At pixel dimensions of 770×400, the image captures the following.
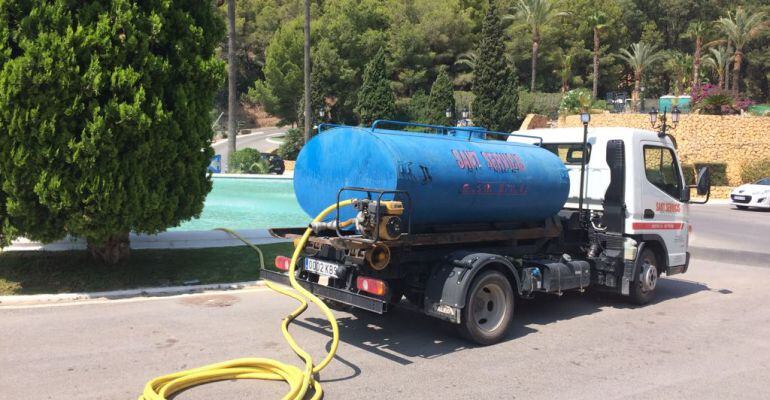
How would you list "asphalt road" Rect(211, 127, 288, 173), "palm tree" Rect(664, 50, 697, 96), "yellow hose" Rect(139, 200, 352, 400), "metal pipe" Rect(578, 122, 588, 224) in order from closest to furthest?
"yellow hose" Rect(139, 200, 352, 400)
"metal pipe" Rect(578, 122, 588, 224)
"asphalt road" Rect(211, 127, 288, 173)
"palm tree" Rect(664, 50, 697, 96)

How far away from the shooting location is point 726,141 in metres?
39.8

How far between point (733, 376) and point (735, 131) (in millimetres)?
39339

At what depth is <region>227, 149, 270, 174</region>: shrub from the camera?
30938 mm

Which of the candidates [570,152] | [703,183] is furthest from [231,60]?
[703,183]

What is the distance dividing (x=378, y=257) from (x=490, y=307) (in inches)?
63.8

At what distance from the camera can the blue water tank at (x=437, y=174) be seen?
6203mm

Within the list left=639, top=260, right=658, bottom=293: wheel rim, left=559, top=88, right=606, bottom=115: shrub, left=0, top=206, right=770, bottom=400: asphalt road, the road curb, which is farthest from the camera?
left=559, top=88, right=606, bottom=115: shrub

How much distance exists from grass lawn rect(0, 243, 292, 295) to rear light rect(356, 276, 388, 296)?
402 cm

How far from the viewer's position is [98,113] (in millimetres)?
7730

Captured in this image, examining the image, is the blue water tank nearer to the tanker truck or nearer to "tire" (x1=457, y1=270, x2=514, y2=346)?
the tanker truck

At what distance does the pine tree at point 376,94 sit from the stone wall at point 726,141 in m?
20.1

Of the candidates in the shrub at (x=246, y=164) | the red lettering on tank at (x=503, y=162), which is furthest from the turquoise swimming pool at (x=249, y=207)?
the red lettering on tank at (x=503, y=162)

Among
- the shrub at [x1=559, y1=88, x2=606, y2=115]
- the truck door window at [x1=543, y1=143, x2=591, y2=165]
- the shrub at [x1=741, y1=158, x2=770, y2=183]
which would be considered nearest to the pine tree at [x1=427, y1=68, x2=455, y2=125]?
the shrub at [x1=559, y1=88, x2=606, y2=115]

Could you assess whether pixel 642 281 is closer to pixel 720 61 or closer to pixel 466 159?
pixel 466 159
